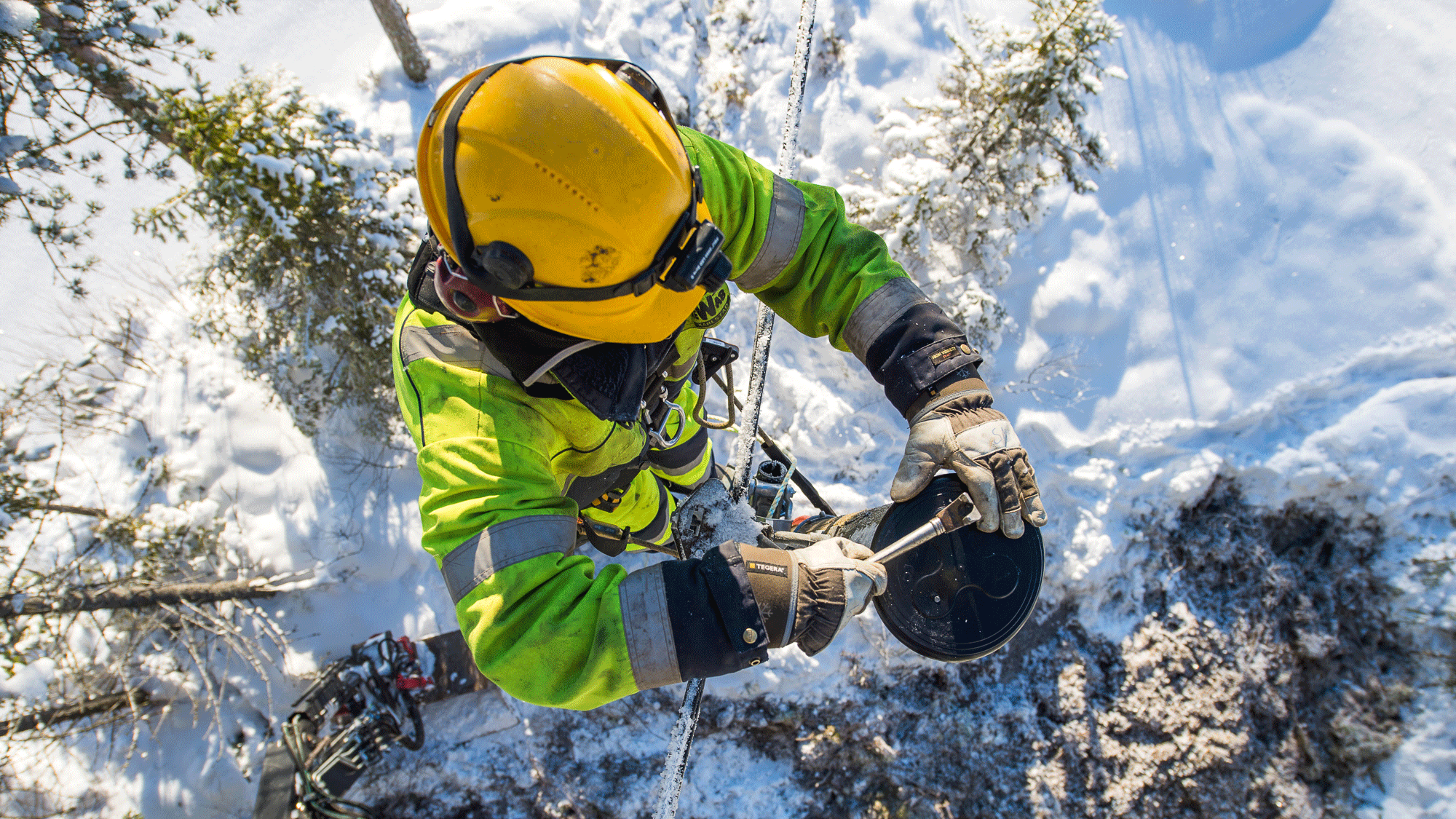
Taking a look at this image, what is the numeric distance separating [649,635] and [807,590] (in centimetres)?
49

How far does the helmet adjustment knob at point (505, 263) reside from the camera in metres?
1.51

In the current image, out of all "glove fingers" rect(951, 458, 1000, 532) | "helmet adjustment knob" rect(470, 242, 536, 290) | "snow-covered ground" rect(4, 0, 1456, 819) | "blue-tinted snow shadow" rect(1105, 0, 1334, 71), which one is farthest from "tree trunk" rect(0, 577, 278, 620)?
"blue-tinted snow shadow" rect(1105, 0, 1334, 71)

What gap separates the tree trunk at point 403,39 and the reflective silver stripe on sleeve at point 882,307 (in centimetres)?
469

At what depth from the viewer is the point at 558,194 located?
151cm

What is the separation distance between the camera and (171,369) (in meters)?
5.28

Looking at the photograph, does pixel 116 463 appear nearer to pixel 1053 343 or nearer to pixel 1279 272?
pixel 1053 343

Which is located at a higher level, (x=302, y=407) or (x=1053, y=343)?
(x=302, y=407)

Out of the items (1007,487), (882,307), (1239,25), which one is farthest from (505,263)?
(1239,25)

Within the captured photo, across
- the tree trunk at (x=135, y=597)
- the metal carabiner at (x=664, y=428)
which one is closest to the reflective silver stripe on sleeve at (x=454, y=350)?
the metal carabiner at (x=664, y=428)

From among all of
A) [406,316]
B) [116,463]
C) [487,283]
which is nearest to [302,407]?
[116,463]

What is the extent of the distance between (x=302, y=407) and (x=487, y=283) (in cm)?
427

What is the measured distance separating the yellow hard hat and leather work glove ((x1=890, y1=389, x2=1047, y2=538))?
115cm

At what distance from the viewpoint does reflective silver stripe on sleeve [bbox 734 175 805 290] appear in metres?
2.25

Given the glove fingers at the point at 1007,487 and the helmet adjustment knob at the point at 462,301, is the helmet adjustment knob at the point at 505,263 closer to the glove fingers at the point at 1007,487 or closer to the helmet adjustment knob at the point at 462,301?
the helmet adjustment knob at the point at 462,301
